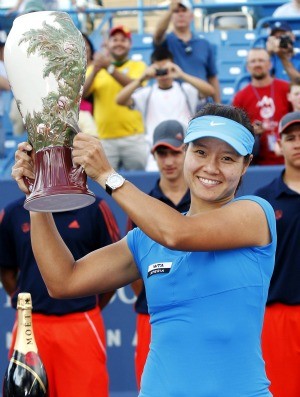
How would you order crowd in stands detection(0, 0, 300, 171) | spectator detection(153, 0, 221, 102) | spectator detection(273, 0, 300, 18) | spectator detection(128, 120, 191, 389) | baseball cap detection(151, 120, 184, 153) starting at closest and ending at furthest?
spectator detection(128, 120, 191, 389) < baseball cap detection(151, 120, 184, 153) < crowd in stands detection(0, 0, 300, 171) < spectator detection(153, 0, 221, 102) < spectator detection(273, 0, 300, 18)

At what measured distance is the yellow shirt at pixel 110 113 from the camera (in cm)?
857

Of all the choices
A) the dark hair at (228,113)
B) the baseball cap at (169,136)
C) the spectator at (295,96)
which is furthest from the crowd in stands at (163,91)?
the dark hair at (228,113)

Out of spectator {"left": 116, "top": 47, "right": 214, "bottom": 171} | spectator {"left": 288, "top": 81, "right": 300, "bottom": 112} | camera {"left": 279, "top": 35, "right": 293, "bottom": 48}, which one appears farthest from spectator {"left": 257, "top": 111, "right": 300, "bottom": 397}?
camera {"left": 279, "top": 35, "right": 293, "bottom": 48}

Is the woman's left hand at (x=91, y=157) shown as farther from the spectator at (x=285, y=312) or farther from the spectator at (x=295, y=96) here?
the spectator at (x=295, y=96)

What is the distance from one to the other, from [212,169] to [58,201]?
496 mm

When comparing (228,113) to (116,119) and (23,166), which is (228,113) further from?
(116,119)

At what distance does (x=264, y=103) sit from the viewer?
800 centimetres

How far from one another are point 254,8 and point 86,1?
2262 mm

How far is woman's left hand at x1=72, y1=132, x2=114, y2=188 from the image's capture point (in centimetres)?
288

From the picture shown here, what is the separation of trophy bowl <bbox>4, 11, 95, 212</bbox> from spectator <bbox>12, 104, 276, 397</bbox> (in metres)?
0.17

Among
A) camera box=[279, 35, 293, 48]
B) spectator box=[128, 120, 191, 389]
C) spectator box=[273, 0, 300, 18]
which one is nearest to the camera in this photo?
spectator box=[128, 120, 191, 389]

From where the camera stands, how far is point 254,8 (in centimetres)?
1248

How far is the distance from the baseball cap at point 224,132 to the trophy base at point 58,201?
37 cm

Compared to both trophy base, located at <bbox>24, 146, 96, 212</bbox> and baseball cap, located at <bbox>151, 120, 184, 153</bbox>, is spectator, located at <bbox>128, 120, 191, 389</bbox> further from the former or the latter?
trophy base, located at <bbox>24, 146, 96, 212</bbox>
